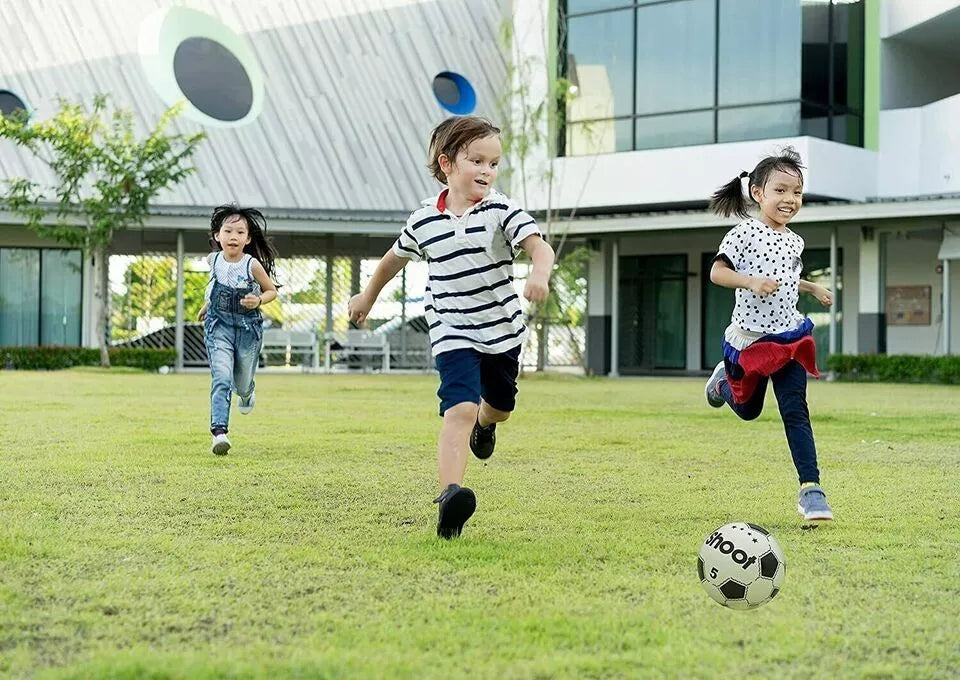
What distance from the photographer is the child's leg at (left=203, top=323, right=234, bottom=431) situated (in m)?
7.52

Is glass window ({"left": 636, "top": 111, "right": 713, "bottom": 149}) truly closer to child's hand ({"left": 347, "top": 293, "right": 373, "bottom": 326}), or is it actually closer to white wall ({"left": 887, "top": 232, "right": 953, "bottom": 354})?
white wall ({"left": 887, "top": 232, "right": 953, "bottom": 354})

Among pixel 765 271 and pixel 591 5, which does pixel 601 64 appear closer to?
pixel 591 5

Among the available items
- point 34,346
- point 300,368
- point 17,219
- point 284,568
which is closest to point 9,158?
point 17,219

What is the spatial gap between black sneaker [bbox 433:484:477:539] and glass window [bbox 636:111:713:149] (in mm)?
21187

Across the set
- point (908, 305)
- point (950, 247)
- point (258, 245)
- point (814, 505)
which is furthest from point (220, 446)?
point (908, 305)

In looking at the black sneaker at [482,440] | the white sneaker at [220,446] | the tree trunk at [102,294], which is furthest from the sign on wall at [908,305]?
the black sneaker at [482,440]

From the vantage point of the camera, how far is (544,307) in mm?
24312

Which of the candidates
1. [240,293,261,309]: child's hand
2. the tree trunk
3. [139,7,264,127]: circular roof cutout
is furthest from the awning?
[240,293,261,309]: child's hand

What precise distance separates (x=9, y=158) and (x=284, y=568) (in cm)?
2404

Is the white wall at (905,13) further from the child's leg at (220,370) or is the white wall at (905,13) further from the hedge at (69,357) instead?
the child's leg at (220,370)

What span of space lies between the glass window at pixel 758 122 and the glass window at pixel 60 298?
46.2 ft

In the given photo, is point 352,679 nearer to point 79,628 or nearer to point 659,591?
point 79,628

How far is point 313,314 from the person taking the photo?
28484 mm

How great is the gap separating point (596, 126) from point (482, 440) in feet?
69.6
